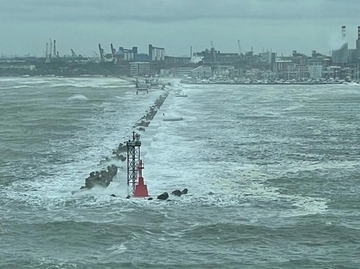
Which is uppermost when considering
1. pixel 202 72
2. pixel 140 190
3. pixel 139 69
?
pixel 139 69


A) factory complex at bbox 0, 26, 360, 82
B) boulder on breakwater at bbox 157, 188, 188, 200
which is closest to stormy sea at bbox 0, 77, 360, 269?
boulder on breakwater at bbox 157, 188, 188, 200

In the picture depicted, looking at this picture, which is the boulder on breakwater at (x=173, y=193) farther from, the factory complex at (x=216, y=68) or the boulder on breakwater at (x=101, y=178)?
the factory complex at (x=216, y=68)

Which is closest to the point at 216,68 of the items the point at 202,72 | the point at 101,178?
the point at 202,72

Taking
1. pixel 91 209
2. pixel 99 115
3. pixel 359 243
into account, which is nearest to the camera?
pixel 359 243

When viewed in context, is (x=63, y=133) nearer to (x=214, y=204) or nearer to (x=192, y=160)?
(x=192, y=160)

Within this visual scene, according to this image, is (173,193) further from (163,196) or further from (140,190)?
(140,190)

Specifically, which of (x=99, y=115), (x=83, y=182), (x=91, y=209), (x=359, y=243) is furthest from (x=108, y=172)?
(x=99, y=115)

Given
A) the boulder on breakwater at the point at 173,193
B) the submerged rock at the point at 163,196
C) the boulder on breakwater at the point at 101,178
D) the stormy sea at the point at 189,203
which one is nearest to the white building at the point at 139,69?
the stormy sea at the point at 189,203

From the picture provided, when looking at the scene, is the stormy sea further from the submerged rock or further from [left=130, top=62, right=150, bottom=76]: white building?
[left=130, top=62, right=150, bottom=76]: white building
